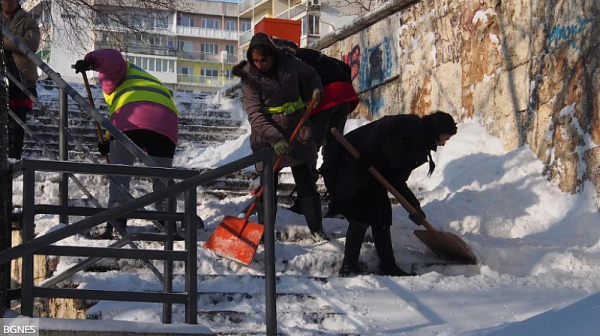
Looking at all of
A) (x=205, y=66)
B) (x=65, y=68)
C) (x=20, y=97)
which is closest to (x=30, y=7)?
(x=20, y=97)

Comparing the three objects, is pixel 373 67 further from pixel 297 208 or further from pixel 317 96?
pixel 317 96

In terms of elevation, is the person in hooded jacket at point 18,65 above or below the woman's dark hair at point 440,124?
above

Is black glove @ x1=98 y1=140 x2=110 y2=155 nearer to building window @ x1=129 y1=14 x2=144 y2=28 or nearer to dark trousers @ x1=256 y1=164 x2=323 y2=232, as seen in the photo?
dark trousers @ x1=256 y1=164 x2=323 y2=232

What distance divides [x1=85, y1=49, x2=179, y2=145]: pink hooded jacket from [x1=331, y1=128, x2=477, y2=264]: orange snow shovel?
1.22m

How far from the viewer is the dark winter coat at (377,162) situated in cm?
645

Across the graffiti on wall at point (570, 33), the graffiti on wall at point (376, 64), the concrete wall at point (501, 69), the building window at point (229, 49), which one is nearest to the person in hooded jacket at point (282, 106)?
the concrete wall at point (501, 69)

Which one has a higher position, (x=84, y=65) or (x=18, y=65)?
(x=18, y=65)

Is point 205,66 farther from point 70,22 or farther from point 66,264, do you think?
point 66,264

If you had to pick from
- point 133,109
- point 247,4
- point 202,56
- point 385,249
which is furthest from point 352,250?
point 202,56

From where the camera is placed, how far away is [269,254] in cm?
413

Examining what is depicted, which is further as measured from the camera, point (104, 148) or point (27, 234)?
point (104, 148)

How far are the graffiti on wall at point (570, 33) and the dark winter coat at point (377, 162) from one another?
2.30 metres

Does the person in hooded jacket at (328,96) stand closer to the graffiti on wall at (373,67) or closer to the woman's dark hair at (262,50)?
the woman's dark hair at (262,50)

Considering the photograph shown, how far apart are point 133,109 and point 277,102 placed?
101cm
